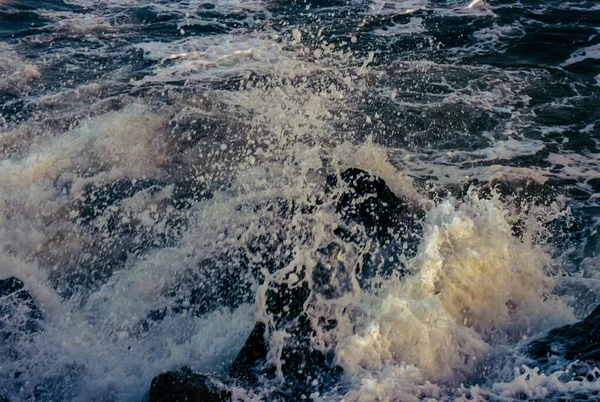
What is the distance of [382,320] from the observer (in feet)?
13.7

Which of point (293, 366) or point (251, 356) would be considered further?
point (251, 356)

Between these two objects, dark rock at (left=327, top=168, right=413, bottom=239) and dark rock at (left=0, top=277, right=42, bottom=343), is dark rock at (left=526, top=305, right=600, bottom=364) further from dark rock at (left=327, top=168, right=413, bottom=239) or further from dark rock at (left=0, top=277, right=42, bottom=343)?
dark rock at (left=0, top=277, right=42, bottom=343)

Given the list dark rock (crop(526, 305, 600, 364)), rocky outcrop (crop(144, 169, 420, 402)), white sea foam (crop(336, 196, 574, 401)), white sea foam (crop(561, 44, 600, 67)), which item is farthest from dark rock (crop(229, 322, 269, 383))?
white sea foam (crop(561, 44, 600, 67))

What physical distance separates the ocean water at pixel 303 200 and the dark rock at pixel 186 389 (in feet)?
0.67

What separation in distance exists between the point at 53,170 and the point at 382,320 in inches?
166

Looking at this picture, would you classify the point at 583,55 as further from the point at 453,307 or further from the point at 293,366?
the point at 293,366

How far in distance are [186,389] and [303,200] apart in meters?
2.47

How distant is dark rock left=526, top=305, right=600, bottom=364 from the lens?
3.50m

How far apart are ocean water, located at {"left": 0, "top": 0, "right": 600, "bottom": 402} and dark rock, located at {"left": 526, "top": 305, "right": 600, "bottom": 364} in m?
0.11

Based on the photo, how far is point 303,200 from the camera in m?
5.50

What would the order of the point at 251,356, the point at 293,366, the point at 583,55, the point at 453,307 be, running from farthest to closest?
1. the point at 583,55
2. the point at 453,307
3. the point at 251,356
4. the point at 293,366

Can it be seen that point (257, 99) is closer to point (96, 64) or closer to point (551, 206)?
point (96, 64)

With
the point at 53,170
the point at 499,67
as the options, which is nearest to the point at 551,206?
the point at 499,67

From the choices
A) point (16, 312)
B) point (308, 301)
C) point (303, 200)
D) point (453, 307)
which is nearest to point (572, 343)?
point (453, 307)
